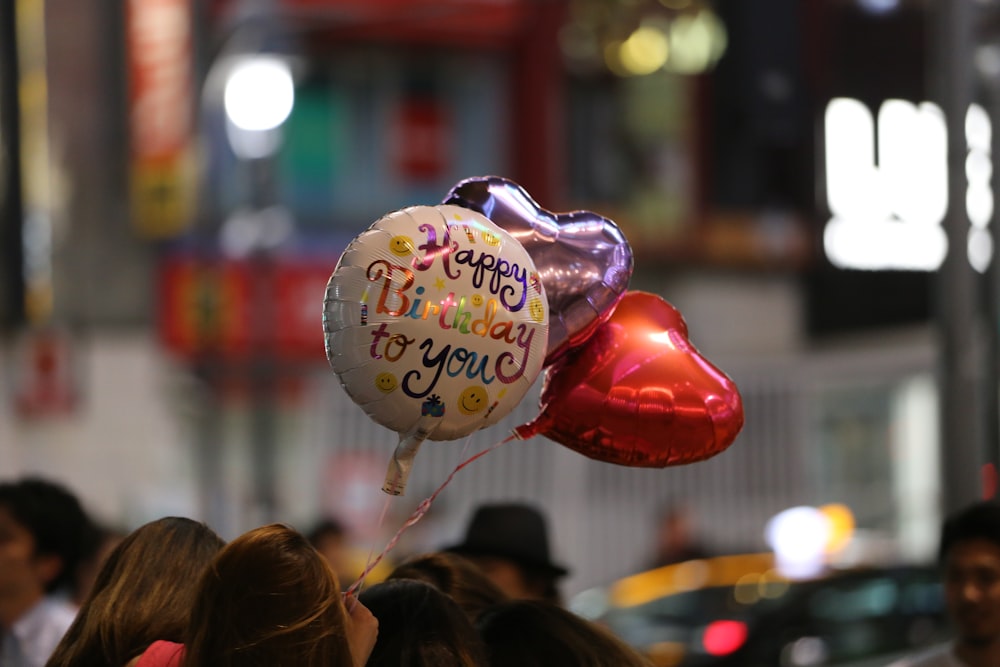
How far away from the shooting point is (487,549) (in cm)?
509

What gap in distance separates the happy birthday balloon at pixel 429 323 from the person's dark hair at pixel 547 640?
38 cm

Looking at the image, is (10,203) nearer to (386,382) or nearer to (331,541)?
(331,541)

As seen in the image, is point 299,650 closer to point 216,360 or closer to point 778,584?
point 778,584

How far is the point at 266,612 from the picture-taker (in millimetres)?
2887

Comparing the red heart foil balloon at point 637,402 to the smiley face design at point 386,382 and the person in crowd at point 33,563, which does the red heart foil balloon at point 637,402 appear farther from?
the person in crowd at point 33,563

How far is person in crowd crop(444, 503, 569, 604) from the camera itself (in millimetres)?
5086

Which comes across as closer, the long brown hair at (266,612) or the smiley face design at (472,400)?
the long brown hair at (266,612)

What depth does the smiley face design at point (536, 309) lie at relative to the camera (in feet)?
11.6

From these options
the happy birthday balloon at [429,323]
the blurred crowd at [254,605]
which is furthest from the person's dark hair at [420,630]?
the happy birthday balloon at [429,323]

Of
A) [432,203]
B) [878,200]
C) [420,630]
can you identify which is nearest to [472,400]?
[420,630]

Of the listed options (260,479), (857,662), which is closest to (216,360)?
(260,479)

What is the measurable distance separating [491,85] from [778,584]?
56.4ft

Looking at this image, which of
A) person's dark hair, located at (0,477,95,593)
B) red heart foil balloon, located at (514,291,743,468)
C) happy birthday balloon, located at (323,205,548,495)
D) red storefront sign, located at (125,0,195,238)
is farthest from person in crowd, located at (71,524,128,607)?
red storefront sign, located at (125,0,195,238)

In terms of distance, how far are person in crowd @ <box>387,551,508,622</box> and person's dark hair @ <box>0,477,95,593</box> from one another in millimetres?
1335
